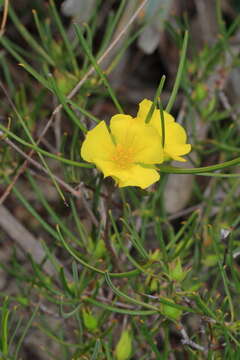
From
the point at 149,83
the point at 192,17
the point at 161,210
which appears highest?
the point at 192,17

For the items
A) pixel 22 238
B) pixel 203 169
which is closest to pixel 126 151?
pixel 203 169

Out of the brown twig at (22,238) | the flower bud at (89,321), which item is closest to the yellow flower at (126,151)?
the flower bud at (89,321)

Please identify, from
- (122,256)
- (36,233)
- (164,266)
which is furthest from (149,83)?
(164,266)

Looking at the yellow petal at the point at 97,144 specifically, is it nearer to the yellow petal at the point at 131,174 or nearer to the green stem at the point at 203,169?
the yellow petal at the point at 131,174

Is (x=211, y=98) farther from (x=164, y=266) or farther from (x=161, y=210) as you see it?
(x=164, y=266)

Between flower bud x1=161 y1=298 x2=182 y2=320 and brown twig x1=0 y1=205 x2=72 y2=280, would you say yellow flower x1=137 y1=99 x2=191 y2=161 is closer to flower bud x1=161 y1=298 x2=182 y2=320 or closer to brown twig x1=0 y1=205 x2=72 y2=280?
flower bud x1=161 y1=298 x2=182 y2=320

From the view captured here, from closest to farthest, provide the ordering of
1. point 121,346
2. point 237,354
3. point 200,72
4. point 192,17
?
1. point 237,354
2. point 121,346
3. point 200,72
4. point 192,17
